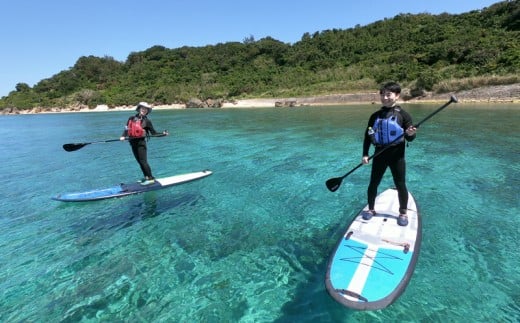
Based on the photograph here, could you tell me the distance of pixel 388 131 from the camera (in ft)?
16.2

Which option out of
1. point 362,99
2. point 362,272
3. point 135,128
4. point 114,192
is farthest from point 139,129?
point 362,99

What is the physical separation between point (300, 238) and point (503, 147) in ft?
40.8

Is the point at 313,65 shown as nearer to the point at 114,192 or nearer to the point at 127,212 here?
the point at 114,192

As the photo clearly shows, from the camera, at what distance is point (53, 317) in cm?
425

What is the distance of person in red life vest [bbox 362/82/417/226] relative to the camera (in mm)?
4773

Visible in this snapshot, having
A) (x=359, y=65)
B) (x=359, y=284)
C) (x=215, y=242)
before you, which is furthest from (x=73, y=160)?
(x=359, y=65)

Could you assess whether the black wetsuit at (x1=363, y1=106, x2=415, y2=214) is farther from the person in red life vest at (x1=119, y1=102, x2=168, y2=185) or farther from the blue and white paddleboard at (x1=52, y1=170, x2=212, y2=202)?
the blue and white paddleboard at (x1=52, y1=170, x2=212, y2=202)

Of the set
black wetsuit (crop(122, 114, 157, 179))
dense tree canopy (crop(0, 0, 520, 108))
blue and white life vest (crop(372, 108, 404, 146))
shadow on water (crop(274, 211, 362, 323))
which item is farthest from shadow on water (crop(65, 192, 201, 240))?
dense tree canopy (crop(0, 0, 520, 108))

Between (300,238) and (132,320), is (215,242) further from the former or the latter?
(132,320)

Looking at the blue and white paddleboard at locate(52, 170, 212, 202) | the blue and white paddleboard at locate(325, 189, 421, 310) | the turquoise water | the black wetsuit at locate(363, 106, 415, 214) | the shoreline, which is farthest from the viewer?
the shoreline

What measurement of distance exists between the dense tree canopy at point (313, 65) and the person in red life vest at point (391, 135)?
139ft

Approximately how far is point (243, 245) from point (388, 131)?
3387mm

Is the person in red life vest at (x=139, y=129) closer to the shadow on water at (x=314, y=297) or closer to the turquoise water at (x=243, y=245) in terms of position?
the turquoise water at (x=243, y=245)

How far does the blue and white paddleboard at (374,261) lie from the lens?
3.66 meters
